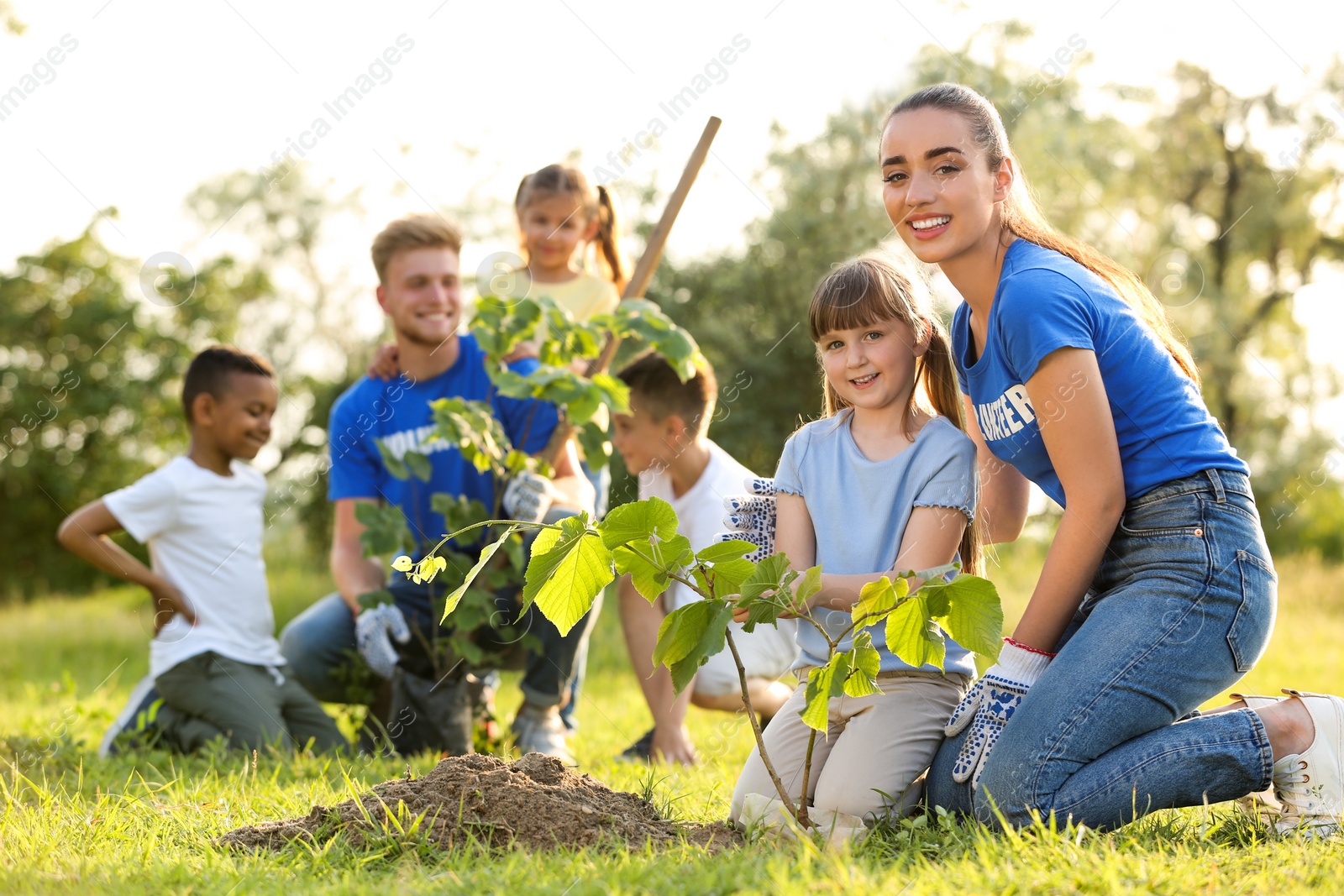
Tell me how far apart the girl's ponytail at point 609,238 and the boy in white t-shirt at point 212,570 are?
1.51 m

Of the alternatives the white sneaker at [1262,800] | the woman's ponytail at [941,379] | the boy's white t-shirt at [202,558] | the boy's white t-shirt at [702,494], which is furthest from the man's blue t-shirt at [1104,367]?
the boy's white t-shirt at [202,558]

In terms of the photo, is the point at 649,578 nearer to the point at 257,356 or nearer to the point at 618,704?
the point at 257,356

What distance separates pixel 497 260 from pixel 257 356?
1242mm

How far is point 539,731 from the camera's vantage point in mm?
3906

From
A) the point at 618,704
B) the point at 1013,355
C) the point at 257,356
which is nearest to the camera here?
the point at 1013,355

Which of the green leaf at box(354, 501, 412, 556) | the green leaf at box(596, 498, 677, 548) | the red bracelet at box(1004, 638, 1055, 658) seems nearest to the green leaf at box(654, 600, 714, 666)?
the green leaf at box(596, 498, 677, 548)

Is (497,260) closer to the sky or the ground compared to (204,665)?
closer to the sky

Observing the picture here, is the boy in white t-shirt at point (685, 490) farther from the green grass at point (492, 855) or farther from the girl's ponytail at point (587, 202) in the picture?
the girl's ponytail at point (587, 202)

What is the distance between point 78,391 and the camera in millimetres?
12484

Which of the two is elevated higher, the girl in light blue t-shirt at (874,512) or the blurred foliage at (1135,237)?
the blurred foliage at (1135,237)

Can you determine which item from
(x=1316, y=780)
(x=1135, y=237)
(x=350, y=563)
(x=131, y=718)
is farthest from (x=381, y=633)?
(x=1135, y=237)

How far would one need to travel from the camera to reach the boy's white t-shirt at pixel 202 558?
406cm

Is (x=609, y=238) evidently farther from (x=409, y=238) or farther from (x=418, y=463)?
(x=418, y=463)

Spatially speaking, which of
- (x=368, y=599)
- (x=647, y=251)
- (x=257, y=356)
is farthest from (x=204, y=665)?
(x=647, y=251)
